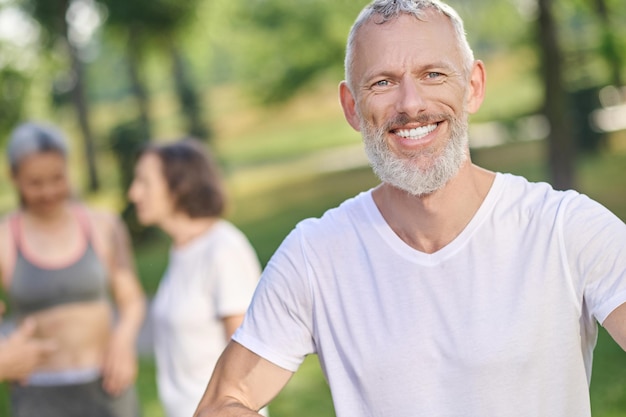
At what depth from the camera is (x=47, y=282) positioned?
14.3 ft

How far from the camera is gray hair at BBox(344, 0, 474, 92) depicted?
84.3 inches

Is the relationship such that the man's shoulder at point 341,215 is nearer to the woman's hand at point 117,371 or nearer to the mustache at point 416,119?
the mustache at point 416,119

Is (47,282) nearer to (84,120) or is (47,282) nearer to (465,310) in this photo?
(465,310)

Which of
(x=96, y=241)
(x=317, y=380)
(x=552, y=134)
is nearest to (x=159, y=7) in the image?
(x=552, y=134)

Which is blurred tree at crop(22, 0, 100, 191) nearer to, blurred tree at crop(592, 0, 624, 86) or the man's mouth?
blurred tree at crop(592, 0, 624, 86)

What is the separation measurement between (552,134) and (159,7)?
14.4 meters

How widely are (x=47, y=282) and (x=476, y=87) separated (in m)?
2.66

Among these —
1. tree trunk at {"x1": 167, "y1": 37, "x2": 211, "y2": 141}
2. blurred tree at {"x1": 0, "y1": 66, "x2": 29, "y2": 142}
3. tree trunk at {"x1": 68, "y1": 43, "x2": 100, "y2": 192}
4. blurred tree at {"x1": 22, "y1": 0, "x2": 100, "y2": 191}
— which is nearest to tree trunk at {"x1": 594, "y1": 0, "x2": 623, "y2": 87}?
tree trunk at {"x1": 167, "y1": 37, "x2": 211, "y2": 141}

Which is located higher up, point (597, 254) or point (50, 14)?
point (50, 14)

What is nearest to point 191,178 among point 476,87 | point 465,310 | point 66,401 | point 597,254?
point 66,401

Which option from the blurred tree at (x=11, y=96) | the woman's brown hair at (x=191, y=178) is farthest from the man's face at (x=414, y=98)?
the blurred tree at (x=11, y=96)

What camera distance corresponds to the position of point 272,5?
2175cm

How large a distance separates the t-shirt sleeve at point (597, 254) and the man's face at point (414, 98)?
29cm

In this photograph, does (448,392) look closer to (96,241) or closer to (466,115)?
(466,115)
